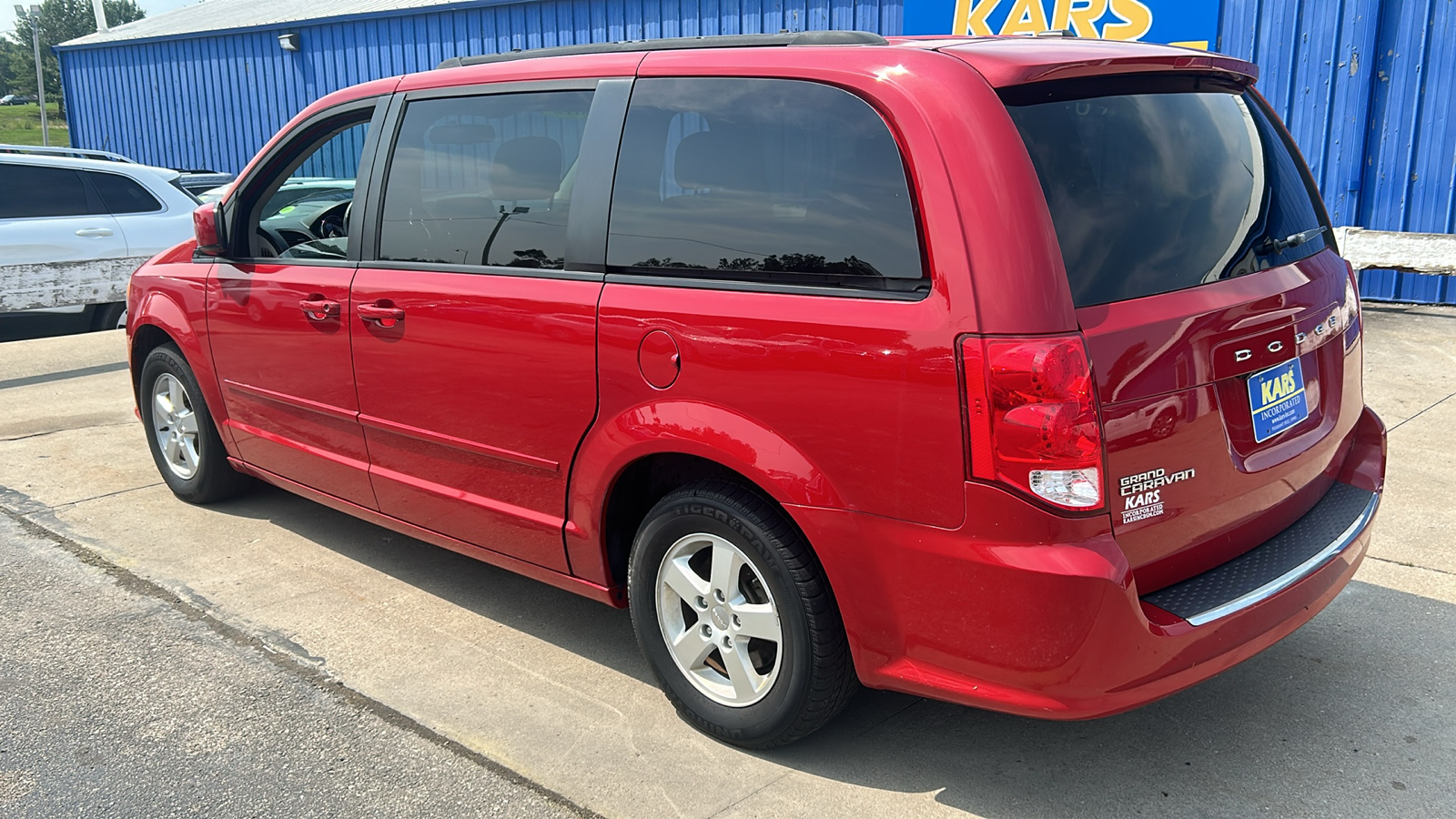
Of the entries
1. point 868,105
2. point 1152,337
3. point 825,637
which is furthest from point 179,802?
point 1152,337

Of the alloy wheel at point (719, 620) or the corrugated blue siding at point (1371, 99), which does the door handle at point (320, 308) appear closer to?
the alloy wheel at point (719, 620)

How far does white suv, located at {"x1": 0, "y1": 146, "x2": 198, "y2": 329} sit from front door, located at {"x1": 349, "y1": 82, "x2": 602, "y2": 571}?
6.61 m

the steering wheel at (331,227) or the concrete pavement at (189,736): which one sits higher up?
the steering wheel at (331,227)

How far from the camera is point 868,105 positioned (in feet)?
8.70

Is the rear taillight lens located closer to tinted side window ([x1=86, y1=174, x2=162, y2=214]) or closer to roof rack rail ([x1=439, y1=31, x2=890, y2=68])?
roof rack rail ([x1=439, y1=31, x2=890, y2=68])

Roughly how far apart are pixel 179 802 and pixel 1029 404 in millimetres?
2250

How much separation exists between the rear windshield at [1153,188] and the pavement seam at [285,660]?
1.76 metres

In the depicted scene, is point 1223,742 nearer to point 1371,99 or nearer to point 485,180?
point 485,180

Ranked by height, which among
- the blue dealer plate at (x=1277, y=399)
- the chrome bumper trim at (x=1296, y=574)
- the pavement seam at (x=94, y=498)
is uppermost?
the blue dealer plate at (x=1277, y=399)

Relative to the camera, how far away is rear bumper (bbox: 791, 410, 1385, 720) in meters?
2.38

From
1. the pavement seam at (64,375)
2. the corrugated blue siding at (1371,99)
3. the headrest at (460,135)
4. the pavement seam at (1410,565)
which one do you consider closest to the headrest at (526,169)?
Result: the headrest at (460,135)

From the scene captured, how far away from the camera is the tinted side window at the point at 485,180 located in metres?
3.30

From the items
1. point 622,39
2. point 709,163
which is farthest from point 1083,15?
point 709,163

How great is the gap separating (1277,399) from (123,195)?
9422mm
